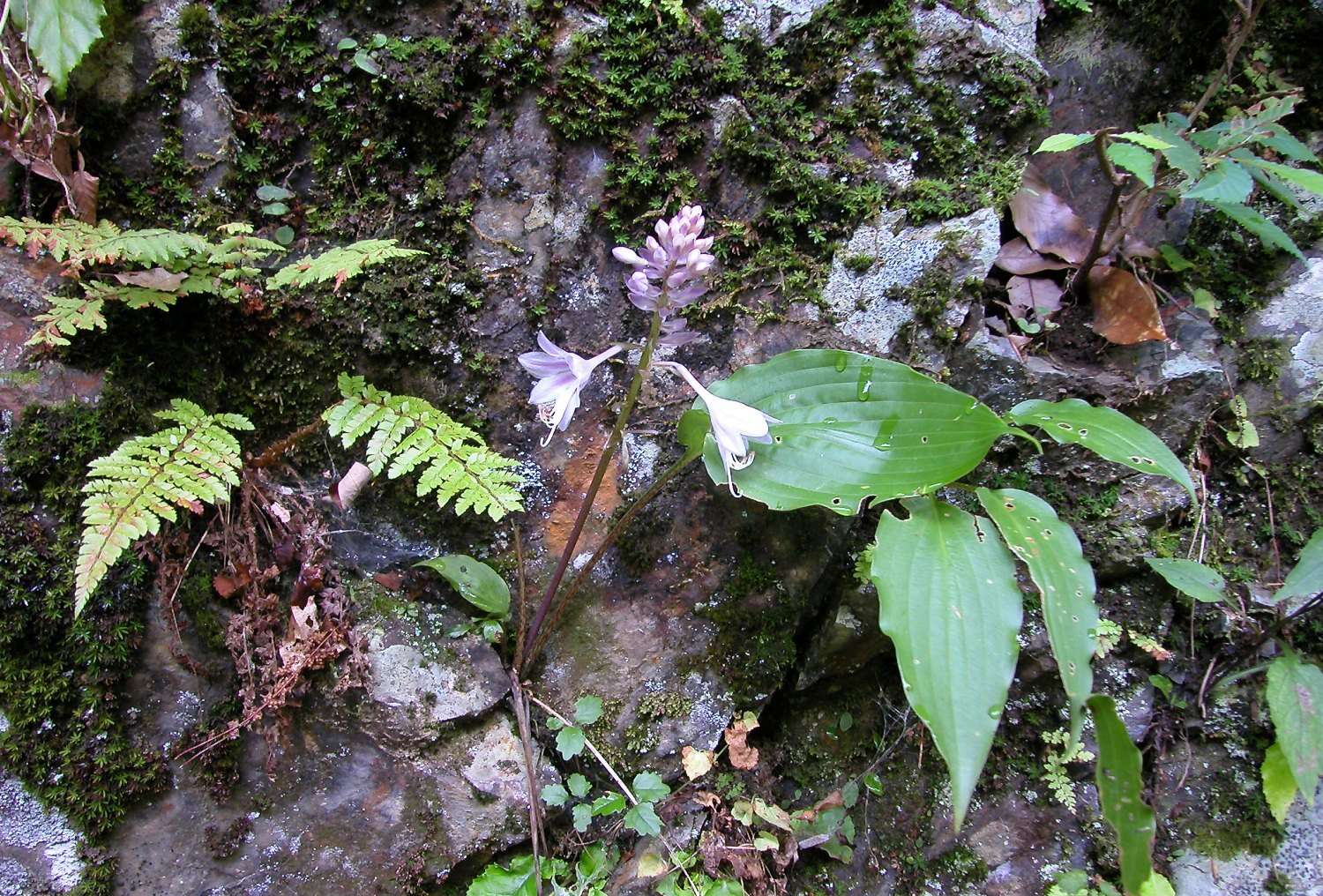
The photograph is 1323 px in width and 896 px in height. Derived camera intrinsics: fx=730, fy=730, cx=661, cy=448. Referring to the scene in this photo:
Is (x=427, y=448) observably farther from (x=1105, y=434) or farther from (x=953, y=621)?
(x=1105, y=434)

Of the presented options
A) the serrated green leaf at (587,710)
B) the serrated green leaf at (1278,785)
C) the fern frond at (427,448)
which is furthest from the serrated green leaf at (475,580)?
the serrated green leaf at (1278,785)

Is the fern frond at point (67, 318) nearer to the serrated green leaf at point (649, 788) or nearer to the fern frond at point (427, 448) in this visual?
the fern frond at point (427, 448)

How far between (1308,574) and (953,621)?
1175 mm

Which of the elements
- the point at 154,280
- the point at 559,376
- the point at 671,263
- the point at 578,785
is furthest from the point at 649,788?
the point at 154,280

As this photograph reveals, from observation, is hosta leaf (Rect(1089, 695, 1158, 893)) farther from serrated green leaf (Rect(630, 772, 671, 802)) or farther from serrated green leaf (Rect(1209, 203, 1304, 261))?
serrated green leaf (Rect(1209, 203, 1304, 261))

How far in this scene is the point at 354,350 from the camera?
7.68 feet

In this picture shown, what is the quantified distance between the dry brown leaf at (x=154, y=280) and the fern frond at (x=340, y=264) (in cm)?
29

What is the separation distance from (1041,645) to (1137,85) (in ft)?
6.70

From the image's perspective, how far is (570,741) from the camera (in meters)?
2.03

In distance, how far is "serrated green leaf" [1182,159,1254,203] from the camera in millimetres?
1885

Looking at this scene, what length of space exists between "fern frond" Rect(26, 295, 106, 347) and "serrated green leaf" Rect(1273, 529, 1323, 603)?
10.8ft

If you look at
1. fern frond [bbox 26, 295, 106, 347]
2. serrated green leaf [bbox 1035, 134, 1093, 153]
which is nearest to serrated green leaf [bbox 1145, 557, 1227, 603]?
serrated green leaf [bbox 1035, 134, 1093, 153]

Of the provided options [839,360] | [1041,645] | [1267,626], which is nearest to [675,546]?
[839,360]

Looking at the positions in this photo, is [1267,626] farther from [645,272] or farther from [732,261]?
[645,272]
